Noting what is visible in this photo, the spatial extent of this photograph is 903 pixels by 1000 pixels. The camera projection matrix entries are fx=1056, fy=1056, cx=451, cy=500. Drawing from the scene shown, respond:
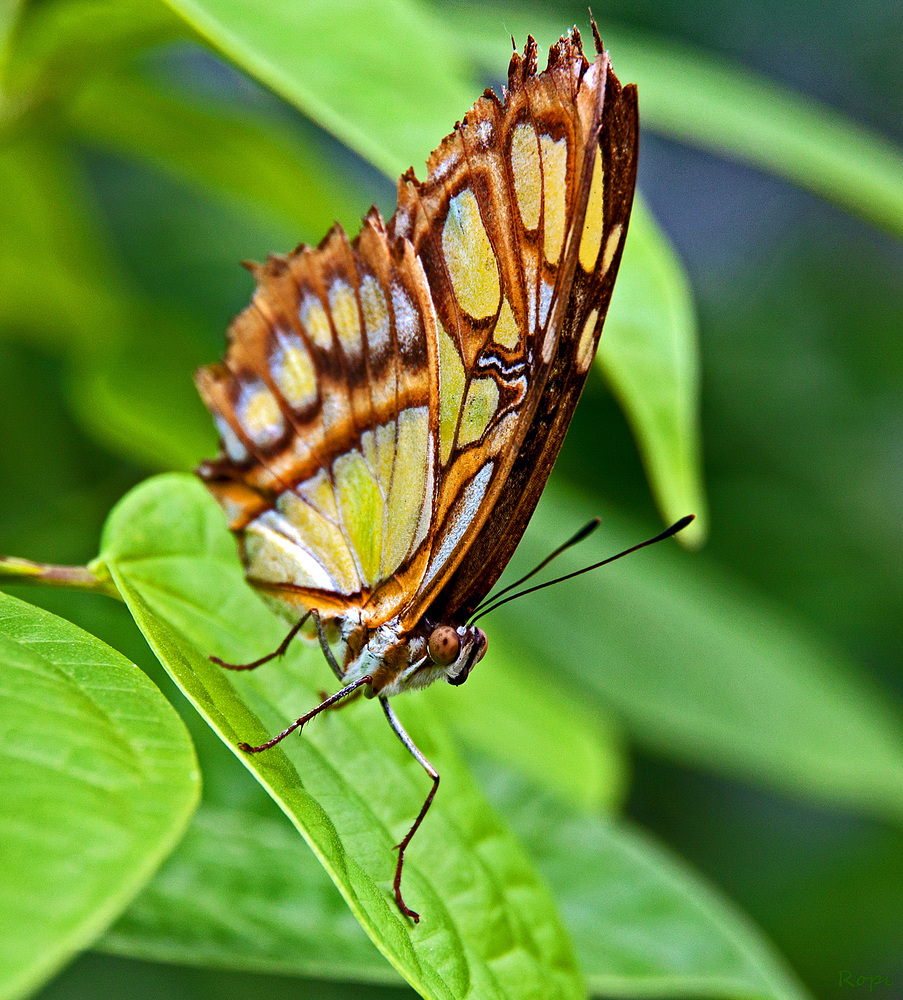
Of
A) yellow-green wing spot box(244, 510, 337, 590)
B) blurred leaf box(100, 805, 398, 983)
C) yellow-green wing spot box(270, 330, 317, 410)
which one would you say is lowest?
blurred leaf box(100, 805, 398, 983)

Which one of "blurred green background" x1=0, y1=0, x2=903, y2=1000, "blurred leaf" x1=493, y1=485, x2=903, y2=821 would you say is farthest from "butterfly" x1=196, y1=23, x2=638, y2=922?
"blurred leaf" x1=493, y1=485, x2=903, y2=821

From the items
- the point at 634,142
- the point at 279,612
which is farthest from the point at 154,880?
the point at 634,142

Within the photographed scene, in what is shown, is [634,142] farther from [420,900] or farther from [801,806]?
[801,806]

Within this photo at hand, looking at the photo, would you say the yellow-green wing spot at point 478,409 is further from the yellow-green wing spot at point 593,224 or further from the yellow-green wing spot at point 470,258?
the yellow-green wing spot at point 593,224

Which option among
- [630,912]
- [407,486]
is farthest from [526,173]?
[630,912]

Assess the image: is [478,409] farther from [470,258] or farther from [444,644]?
[444,644]

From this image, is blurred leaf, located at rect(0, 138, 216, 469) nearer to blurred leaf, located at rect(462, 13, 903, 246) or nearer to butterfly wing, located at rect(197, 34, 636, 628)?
butterfly wing, located at rect(197, 34, 636, 628)
